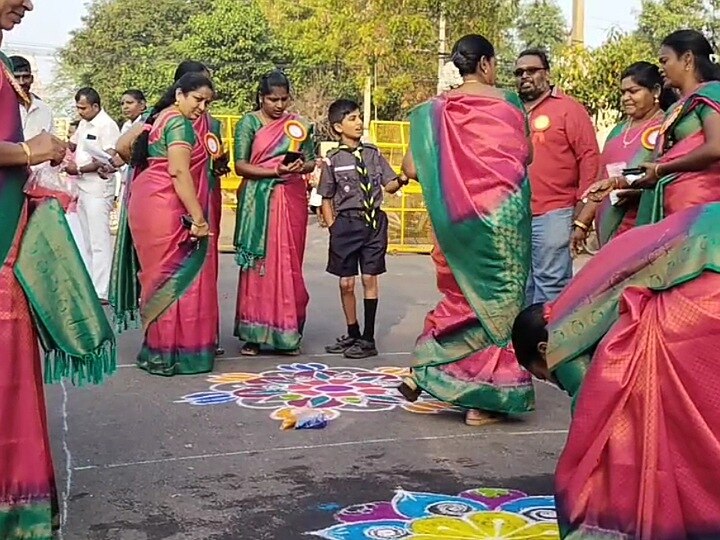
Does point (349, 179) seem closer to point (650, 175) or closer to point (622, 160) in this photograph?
point (622, 160)

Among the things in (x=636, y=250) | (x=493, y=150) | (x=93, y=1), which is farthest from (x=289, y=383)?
(x=93, y=1)

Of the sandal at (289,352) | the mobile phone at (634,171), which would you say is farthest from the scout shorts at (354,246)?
the mobile phone at (634,171)

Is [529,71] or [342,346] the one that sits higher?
[529,71]

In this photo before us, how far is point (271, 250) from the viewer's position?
739 cm

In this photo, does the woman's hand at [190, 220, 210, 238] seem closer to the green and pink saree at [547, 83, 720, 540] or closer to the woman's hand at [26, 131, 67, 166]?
the woman's hand at [26, 131, 67, 166]

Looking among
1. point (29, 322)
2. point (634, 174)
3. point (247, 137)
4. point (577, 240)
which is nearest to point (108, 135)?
point (247, 137)

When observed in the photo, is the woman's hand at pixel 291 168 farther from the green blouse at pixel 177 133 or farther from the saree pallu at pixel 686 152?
the saree pallu at pixel 686 152

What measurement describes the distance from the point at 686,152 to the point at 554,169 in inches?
90.1

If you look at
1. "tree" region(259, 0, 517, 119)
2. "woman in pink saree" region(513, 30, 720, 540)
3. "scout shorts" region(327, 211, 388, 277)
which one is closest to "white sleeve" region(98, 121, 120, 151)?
"scout shorts" region(327, 211, 388, 277)

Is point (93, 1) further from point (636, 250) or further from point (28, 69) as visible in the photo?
point (636, 250)

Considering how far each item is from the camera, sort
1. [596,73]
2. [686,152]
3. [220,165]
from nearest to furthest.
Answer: [686,152] < [220,165] < [596,73]

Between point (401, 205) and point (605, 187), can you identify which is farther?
point (401, 205)

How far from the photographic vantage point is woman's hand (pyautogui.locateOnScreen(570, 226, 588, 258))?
6324mm

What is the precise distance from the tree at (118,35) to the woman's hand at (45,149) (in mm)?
40066
